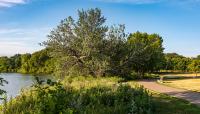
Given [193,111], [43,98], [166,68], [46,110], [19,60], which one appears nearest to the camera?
[46,110]

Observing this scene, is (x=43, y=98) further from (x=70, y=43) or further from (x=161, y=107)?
(x=70, y=43)

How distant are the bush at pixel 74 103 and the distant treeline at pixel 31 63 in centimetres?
10004

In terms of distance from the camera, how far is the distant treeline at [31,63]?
12669 cm

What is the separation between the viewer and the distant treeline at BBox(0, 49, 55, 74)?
126688 millimetres

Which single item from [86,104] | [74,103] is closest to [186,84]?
[86,104]

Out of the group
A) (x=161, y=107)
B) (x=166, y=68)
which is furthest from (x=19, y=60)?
(x=161, y=107)

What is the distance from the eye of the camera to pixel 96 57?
137ft

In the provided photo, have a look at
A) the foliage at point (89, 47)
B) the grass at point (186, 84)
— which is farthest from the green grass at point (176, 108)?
the foliage at point (89, 47)

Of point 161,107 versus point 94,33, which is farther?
point 94,33

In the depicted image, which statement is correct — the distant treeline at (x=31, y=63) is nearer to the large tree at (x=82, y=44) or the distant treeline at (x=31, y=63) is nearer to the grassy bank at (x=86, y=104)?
the large tree at (x=82, y=44)

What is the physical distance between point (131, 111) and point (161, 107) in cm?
377

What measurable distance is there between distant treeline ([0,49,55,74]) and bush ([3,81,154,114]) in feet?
328

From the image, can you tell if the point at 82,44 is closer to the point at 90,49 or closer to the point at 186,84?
the point at 90,49

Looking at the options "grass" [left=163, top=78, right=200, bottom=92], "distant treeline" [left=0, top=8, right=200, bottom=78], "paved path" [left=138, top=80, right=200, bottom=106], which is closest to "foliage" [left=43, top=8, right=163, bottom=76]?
"distant treeline" [left=0, top=8, right=200, bottom=78]
